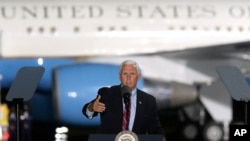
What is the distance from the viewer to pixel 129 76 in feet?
16.1

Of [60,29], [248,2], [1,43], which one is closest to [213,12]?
[248,2]

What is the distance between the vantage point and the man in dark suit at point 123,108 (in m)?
4.89

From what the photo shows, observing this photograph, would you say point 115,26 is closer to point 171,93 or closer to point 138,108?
point 171,93

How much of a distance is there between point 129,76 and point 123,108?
22 cm

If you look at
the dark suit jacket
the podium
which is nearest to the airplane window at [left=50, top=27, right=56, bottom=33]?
the dark suit jacket

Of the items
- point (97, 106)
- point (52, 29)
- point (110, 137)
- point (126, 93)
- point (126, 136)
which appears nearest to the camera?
point (126, 136)

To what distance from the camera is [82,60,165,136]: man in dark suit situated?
4.89 metres

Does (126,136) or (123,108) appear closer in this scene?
(126,136)

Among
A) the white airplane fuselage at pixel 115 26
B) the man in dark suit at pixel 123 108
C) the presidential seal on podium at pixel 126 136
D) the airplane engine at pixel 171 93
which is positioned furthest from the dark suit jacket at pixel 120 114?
the white airplane fuselage at pixel 115 26

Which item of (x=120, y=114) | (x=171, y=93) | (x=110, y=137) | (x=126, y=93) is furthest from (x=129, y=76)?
(x=171, y=93)

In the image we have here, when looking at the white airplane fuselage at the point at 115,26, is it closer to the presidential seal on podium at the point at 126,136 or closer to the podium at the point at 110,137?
the podium at the point at 110,137

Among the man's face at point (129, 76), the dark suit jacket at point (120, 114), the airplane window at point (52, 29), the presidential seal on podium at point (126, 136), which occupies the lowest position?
the presidential seal on podium at point (126, 136)

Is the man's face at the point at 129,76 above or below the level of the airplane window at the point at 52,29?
below

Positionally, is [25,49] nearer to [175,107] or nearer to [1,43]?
[1,43]
